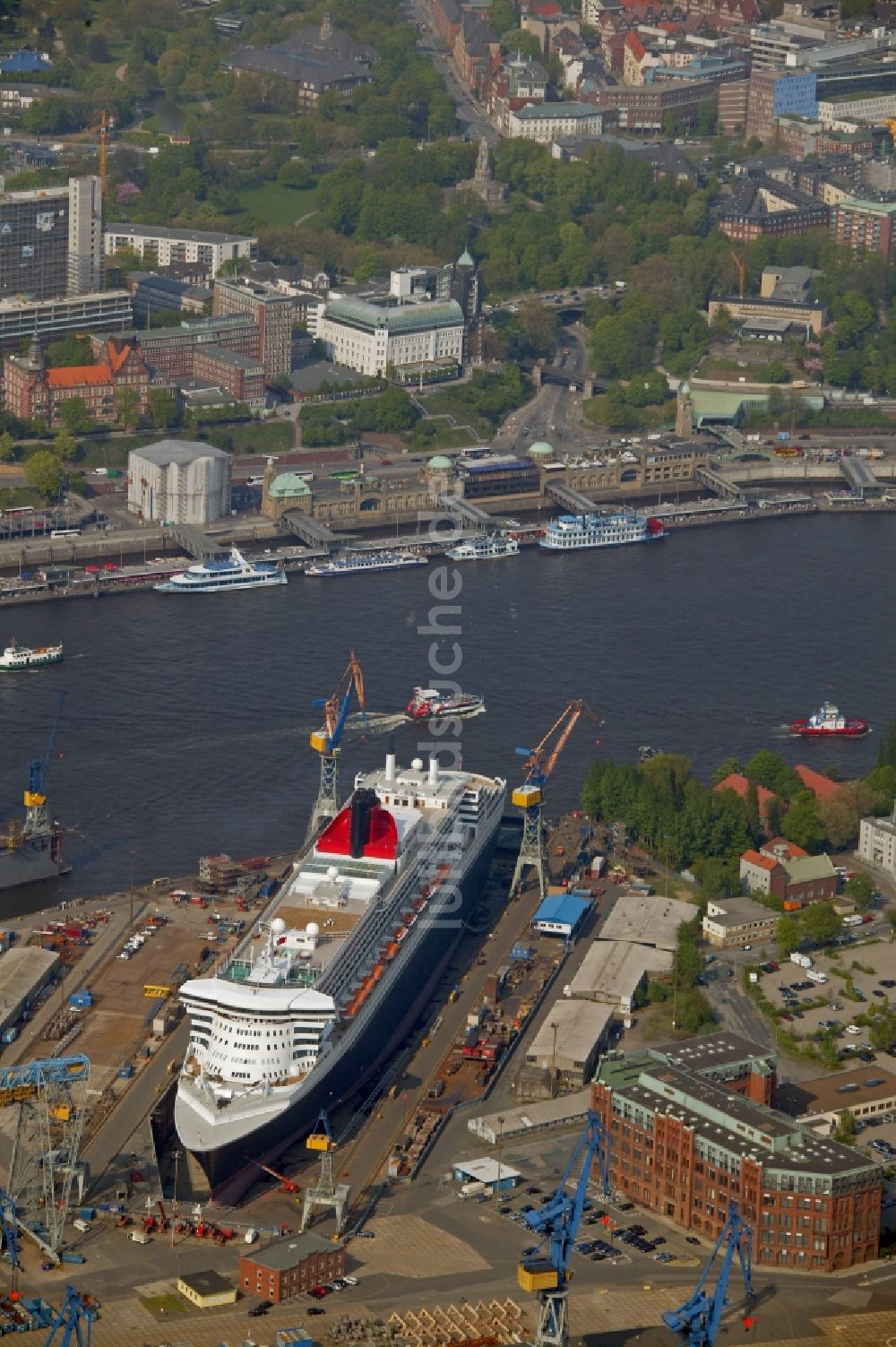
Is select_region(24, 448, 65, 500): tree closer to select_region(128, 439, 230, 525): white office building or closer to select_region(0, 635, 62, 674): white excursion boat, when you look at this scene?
select_region(128, 439, 230, 525): white office building

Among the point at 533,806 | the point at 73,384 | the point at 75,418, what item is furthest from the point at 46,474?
the point at 533,806

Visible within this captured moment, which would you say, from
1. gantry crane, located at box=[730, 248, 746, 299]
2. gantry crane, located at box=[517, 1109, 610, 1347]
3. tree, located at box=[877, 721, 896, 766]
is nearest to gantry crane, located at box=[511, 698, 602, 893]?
tree, located at box=[877, 721, 896, 766]

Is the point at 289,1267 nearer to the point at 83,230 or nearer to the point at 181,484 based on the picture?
the point at 181,484

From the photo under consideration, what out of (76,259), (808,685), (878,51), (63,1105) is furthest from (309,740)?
(878,51)

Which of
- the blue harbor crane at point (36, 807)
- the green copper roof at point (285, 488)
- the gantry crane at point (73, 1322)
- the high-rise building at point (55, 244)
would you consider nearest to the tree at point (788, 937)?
the blue harbor crane at point (36, 807)

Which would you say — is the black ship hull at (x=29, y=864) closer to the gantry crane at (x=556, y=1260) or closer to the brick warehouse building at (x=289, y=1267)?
the brick warehouse building at (x=289, y=1267)
